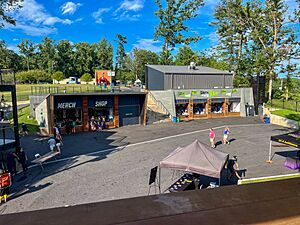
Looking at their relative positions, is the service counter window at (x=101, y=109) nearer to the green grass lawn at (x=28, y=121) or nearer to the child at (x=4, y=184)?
the green grass lawn at (x=28, y=121)

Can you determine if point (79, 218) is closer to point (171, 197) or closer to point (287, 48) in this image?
point (171, 197)

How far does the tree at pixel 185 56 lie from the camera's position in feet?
174

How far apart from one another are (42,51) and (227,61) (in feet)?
208

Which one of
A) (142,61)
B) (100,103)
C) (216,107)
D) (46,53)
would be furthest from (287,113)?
(46,53)

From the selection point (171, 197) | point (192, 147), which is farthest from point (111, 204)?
point (192, 147)

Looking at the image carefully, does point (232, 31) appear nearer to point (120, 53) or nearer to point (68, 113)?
point (68, 113)

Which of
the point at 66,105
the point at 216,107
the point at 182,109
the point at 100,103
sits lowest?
the point at 182,109

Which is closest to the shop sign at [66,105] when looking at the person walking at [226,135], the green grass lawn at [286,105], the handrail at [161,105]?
the handrail at [161,105]

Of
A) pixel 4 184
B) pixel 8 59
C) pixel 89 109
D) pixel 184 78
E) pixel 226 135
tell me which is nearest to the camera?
pixel 4 184

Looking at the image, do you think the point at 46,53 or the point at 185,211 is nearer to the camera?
the point at 185,211

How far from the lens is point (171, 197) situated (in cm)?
129

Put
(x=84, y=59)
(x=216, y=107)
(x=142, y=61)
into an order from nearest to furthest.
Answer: (x=216, y=107) < (x=84, y=59) < (x=142, y=61)

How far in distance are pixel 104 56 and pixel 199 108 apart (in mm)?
52156

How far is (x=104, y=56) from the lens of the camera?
76.8 metres
